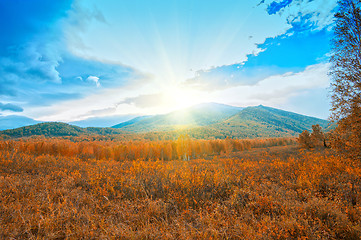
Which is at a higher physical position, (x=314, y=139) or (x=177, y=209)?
(x=177, y=209)

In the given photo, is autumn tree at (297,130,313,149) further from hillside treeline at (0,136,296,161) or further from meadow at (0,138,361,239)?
meadow at (0,138,361,239)

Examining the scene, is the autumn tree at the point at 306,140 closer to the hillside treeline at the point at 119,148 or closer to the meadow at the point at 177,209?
the hillside treeline at the point at 119,148

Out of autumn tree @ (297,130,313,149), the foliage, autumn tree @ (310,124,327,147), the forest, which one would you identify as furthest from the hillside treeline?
autumn tree @ (310,124,327,147)

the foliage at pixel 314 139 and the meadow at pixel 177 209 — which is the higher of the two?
the meadow at pixel 177 209

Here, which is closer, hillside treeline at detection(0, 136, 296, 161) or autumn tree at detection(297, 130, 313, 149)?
hillside treeline at detection(0, 136, 296, 161)

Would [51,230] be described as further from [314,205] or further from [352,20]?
[352,20]

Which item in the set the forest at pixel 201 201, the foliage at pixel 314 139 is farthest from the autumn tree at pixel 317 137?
the forest at pixel 201 201

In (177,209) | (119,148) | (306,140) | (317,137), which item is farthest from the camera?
(306,140)

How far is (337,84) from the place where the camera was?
8758 millimetres

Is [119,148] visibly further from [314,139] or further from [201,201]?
[314,139]

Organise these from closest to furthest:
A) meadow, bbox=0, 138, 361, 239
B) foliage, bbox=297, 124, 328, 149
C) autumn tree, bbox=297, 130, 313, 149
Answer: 1. meadow, bbox=0, 138, 361, 239
2. foliage, bbox=297, 124, 328, 149
3. autumn tree, bbox=297, 130, 313, 149

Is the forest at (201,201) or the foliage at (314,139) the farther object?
the foliage at (314,139)

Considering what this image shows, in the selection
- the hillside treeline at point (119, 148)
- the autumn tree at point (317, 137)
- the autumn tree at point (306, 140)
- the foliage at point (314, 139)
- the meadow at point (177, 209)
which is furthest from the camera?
the autumn tree at point (306, 140)

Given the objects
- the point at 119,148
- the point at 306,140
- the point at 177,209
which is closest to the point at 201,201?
the point at 177,209
